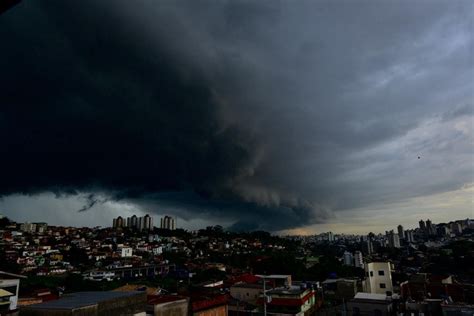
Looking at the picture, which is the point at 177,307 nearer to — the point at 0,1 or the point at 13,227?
the point at 0,1

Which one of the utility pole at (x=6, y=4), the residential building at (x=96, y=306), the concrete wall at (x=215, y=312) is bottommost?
the concrete wall at (x=215, y=312)

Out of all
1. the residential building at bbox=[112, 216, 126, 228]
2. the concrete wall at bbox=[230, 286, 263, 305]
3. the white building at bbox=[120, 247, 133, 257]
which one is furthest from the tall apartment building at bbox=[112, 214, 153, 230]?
the concrete wall at bbox=[230, 286, 263, 305]

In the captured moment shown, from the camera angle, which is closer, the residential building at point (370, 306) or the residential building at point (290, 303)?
the residential building at point (370, 306)

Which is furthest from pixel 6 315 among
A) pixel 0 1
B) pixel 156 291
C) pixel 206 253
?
pixel 206 253

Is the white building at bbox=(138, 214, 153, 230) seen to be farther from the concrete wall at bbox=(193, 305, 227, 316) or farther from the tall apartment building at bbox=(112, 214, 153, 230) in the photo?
the concrete wall at bbox=(193, 305, 227, 316)

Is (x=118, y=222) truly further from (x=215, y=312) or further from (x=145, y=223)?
(x=215, y=312)

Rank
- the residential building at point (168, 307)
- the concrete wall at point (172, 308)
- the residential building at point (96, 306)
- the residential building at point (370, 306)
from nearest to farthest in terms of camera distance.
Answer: the residential building at point (96, 306)
the residential building at point (168, 307)
the concrete wall at point (172, 308)
the residential building at point (370, 306)

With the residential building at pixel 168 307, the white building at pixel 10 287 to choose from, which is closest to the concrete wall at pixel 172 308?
the residential building at pixel 168 307

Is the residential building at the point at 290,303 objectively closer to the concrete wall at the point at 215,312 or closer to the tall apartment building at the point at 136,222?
the concrete wall at the point at 215,312

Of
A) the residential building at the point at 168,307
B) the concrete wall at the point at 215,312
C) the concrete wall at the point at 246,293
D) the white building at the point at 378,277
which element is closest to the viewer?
the residential building at the point at 168,307
